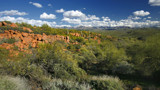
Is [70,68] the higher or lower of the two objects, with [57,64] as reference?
lower

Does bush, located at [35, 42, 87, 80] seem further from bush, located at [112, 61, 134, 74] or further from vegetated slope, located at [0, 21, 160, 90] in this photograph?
bush, located at [112, 61, 134, 74]

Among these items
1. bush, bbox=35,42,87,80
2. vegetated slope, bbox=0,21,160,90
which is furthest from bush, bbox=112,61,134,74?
bush, bbox=35,42,87,80

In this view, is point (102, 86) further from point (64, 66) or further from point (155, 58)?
point (155, 58)

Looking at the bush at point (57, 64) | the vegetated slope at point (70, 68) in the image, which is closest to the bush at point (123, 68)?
the vegetated slope at point (70, 68)

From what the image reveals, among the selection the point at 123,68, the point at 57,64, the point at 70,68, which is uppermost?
the point at 57,64

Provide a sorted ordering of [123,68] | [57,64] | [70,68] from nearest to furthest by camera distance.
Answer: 1. [57,64]
2. [70,68]
3. [123,68]

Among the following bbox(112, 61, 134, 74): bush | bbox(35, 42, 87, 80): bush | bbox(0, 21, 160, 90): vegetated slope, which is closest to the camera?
bbox(0, 21, 160, 90): vegetated slope

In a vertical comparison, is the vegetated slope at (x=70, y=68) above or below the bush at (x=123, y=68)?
above

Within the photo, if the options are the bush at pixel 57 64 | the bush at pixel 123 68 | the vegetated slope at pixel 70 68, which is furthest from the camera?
the bush at pixel 123 68

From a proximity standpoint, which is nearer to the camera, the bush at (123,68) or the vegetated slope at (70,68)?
the vegetated slope at (70,68)

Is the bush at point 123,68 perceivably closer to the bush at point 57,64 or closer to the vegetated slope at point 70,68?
the vegetated slope at point 70,68

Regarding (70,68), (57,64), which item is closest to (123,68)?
(70,68)

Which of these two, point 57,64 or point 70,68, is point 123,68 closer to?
point 70,68

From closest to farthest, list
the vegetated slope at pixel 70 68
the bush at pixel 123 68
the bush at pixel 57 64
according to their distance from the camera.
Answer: the vegetated slope at pixel 70 68, the bush at pixel 57 64, the bush at pixel 123 68
